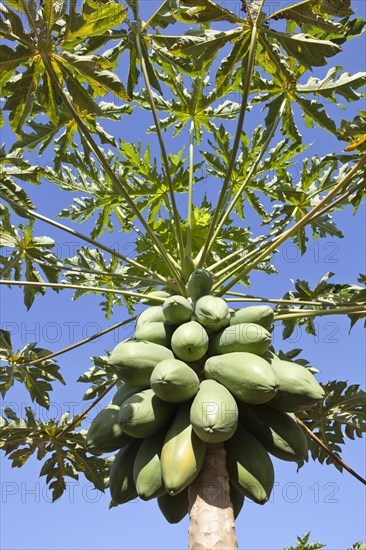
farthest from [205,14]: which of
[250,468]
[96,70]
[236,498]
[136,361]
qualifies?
[236,498]

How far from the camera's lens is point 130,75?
363cm

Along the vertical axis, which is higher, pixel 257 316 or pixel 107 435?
pixel 257 316

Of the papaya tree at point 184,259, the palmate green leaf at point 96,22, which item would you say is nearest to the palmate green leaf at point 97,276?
the papaya tree at point 184,259

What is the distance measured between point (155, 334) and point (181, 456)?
2.28 feet

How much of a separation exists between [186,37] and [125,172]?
5.84 feet

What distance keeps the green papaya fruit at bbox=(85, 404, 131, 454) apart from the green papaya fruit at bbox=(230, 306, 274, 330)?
0.72 metres

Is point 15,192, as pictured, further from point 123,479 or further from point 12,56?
point 123,479

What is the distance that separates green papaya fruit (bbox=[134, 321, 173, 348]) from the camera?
271 centimetres

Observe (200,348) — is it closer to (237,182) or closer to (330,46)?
(330,46)

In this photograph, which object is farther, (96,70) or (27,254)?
(27,254)

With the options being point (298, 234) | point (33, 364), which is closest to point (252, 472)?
point (33, 364)

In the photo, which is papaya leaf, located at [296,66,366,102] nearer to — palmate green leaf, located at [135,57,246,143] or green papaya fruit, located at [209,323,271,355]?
palmate green leaf, located at [135,57,246,143]

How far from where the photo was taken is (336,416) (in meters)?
3.94

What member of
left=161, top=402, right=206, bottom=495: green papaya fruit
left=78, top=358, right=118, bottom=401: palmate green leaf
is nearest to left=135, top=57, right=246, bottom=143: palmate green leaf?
left=78, top=358, right=118, bottom=401: palmate green leaf
